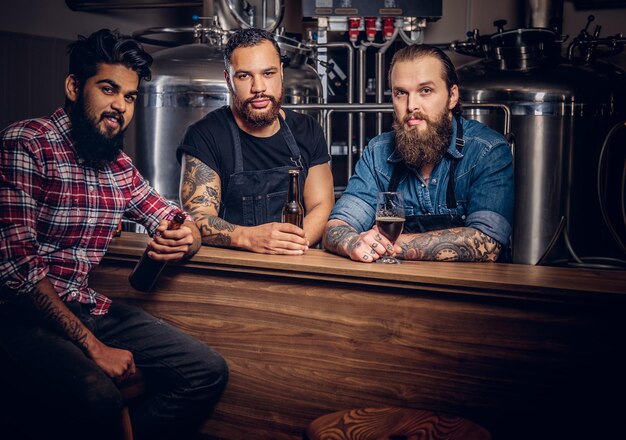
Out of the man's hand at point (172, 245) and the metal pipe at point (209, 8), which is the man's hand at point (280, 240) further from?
A: the metal pipe at point (209, 8)

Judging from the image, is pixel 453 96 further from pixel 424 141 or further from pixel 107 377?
pixel 107 377

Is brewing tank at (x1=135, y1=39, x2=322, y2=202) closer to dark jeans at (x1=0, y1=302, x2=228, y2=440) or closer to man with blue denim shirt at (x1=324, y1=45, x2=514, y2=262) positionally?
man with blue denim shirt at (x1=324, y1=45, x2=514, y2=262)

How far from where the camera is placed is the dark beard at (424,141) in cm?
240

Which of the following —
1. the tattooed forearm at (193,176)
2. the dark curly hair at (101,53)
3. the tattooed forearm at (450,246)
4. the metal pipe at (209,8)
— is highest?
the metal pipe at (209,8)

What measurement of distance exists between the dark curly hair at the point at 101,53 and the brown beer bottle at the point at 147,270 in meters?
0.49

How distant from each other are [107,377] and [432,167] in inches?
53.0

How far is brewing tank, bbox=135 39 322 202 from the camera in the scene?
373 cm

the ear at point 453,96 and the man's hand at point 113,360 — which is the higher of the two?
the ear at point 453,96

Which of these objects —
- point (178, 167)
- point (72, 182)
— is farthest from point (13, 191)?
Result: point (178, 167)

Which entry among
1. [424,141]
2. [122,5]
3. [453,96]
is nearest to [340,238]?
[424,141]

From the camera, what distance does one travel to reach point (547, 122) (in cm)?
367

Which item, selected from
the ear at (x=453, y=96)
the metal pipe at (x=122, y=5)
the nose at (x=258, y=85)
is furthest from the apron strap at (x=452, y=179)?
the metal pipe at (x=122, y=5)

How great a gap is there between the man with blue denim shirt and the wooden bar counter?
33 centimetres

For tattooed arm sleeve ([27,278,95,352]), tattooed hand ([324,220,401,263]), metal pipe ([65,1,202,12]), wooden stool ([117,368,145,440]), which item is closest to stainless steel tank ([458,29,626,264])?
tattooed hand ([324,220,401,263])
